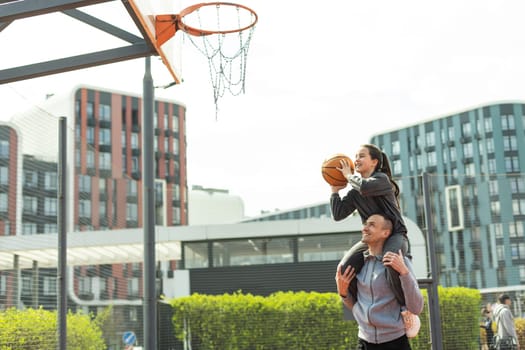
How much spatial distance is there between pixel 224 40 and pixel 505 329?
6.25 m

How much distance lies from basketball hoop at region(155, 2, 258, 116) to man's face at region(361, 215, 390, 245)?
3.83 meters

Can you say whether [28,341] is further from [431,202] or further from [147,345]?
[431,202]

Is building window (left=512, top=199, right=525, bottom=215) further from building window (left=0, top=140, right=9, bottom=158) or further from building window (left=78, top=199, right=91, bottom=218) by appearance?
building window (left=78, top=199, right=91, bottom=218)

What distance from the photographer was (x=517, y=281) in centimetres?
1241

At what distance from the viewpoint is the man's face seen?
14.2ft

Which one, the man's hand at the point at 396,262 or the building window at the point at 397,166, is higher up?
the building window at the point at 397,166

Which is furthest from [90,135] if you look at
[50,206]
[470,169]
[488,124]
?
[50,206]

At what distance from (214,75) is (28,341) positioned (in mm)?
3489

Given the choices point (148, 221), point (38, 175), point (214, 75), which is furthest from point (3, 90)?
point (148, 221)

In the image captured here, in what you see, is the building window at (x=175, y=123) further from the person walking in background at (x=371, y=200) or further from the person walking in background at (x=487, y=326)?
the person walking in background at (x=371, y=200)

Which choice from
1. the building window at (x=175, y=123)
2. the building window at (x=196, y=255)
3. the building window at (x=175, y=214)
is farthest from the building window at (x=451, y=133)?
the building window at (x=196, y=255)

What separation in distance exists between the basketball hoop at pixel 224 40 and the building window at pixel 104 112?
7355 cm

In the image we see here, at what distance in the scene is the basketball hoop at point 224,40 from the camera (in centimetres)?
773

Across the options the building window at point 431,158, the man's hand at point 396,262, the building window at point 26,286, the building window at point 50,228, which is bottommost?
the man's hand at point 396,262
